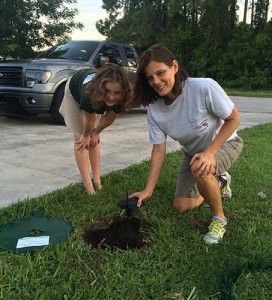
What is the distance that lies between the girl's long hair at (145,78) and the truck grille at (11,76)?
4.74 m

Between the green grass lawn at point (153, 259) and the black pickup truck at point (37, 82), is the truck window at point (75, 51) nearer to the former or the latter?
the black pickup truck at point (37, 82)

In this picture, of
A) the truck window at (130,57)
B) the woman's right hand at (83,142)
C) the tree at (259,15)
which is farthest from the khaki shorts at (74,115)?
the tree at (259,15)

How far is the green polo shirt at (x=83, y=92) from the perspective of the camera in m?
3.11

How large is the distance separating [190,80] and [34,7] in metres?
9.76

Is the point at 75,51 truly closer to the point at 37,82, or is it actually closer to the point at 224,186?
the point at 37,82

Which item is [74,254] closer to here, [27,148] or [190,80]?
[190,80]

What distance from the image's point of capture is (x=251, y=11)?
31.7m

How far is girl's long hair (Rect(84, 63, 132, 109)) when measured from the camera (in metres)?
2.88

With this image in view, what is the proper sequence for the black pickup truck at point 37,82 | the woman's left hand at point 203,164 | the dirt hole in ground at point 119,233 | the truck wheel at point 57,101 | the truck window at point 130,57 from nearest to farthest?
the woman's left hand at point 203,164 < the dirt hole in ground at point 119,233 < the black pickup truck at point 37,82 < the truck wheel at point 57,101 < the truck window at point 130,57

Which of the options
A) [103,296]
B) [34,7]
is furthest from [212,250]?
[34,7]

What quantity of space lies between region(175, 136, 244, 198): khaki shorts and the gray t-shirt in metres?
0.16

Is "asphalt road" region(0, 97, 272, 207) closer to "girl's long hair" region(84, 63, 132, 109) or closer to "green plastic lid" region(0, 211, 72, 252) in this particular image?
"green plastic lid" region(0, 211, 72, 252)

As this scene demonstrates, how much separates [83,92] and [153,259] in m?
1.41

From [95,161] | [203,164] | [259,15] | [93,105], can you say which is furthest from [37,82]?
[259,15]
